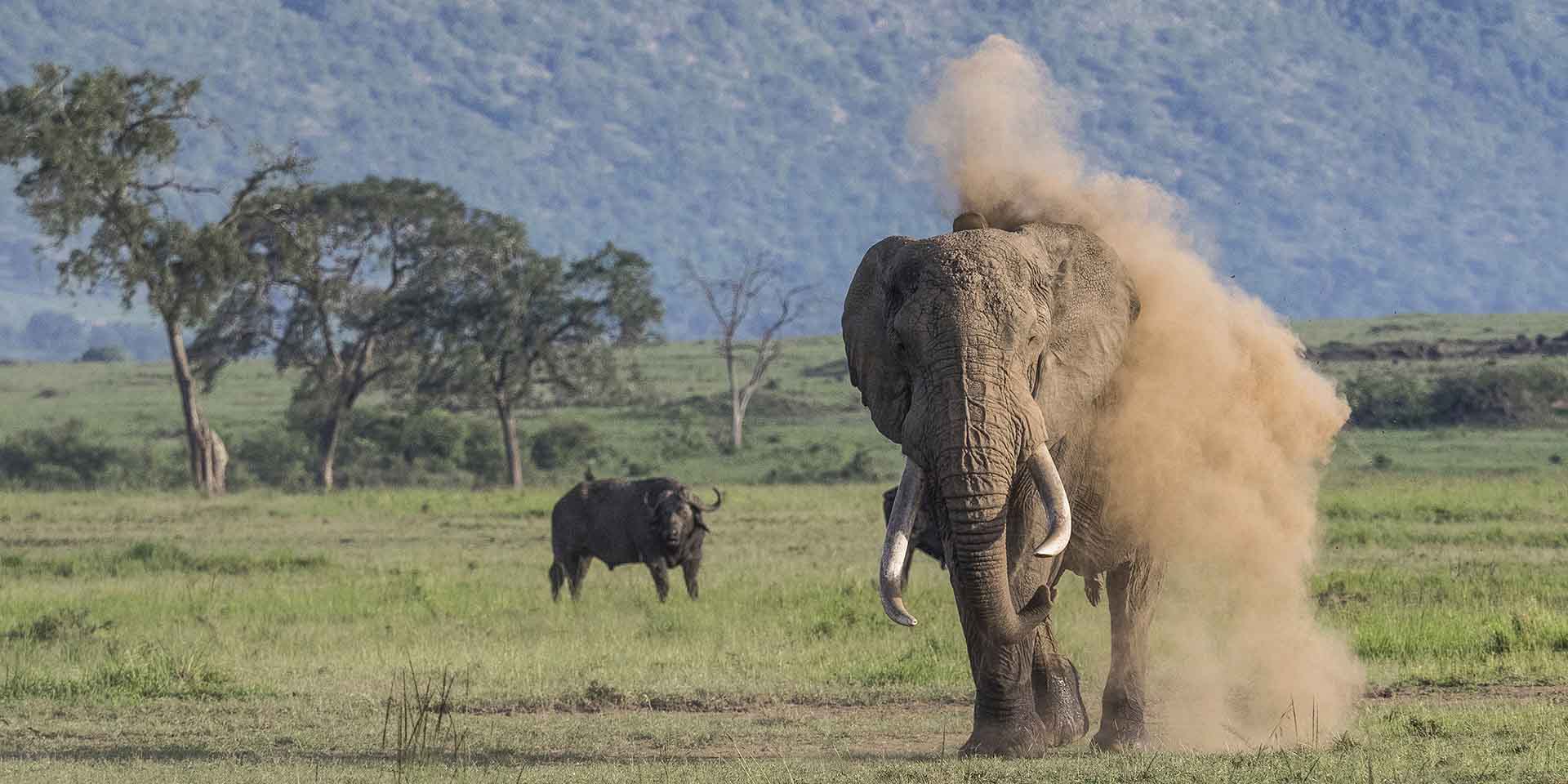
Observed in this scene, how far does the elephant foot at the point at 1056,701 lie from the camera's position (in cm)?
1092

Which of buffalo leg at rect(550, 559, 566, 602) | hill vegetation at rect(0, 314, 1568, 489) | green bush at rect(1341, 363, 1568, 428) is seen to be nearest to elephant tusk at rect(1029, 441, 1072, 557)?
buffalo leg at rect(550, 559, 566, 602)

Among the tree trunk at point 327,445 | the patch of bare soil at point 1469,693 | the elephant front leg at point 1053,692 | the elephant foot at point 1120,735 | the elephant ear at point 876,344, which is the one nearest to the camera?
the elephant ear at point 876,344

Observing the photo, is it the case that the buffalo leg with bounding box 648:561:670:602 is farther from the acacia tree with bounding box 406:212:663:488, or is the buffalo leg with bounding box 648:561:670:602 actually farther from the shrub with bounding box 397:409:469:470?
the shrub with bounding box 397:409:469:470

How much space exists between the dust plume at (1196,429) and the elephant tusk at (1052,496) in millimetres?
1352

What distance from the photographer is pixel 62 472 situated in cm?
5744

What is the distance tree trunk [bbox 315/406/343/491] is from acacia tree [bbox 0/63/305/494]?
4.49 metres

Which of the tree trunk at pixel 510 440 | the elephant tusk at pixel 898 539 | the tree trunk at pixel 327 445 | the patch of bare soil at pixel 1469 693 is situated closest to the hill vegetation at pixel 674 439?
the tree trunk at pixel 510 440

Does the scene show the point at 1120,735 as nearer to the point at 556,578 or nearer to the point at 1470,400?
the point at 556,578

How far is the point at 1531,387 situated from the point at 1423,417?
3487 mm

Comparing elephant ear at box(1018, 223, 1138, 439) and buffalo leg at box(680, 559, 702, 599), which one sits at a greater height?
elephant ear at box(1018, 223, 1138, 439)

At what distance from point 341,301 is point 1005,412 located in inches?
1913

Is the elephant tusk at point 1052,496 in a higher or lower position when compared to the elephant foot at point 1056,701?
higher

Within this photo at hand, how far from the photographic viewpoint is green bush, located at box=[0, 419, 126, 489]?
5747 centimetres

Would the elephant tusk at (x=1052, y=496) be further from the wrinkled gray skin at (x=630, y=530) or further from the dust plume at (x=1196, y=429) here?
the wrinkled gray skin at (x=630, y=530)
